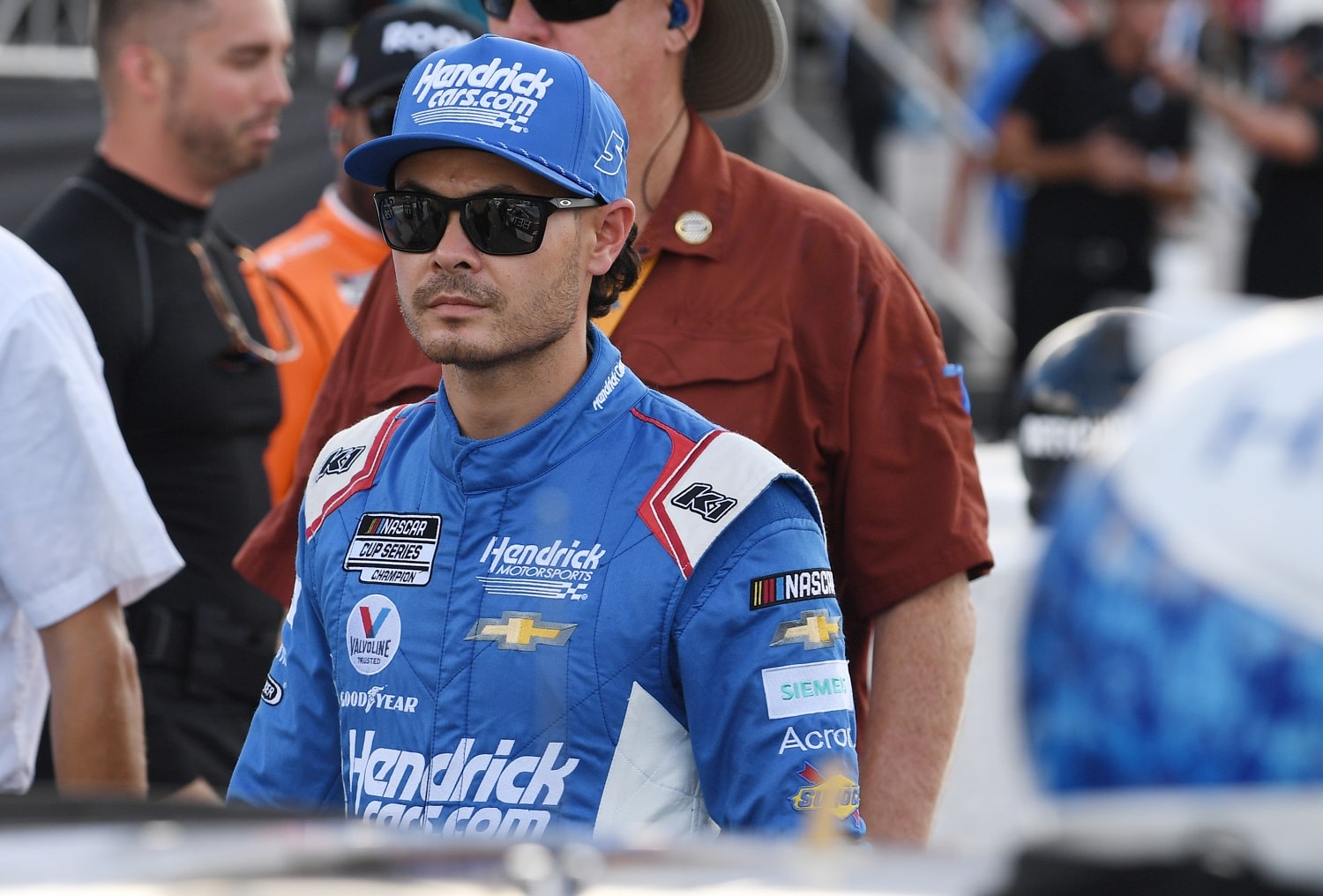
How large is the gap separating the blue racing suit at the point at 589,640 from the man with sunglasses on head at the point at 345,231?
2.03 metres

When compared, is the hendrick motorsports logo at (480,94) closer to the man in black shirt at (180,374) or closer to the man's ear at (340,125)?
the man in black shirt at (180,374)

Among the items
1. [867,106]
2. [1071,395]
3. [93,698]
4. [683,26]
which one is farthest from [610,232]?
[867,106]

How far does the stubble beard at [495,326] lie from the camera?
230cm

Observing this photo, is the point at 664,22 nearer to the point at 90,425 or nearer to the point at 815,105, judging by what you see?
the point at 90,425

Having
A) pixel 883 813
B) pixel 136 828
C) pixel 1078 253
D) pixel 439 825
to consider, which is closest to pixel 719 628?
pixel 439 825

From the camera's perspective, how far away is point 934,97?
10.2 m

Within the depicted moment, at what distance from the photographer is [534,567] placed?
2186mm

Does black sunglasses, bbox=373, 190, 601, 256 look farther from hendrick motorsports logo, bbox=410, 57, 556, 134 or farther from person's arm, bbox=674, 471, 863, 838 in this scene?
person's arm, bbox=674, 471, 863, 838

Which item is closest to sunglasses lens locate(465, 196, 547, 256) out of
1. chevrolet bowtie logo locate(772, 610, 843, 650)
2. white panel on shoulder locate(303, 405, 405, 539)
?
white panel on shoulder locate(303, 405, 405, 539)

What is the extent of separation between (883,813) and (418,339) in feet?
3.31

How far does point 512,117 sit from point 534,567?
1.80 ft

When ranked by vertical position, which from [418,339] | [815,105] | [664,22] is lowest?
[815,105]

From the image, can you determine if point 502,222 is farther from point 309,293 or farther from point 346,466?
point 309,293

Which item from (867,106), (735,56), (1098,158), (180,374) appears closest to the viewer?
(735,56)
